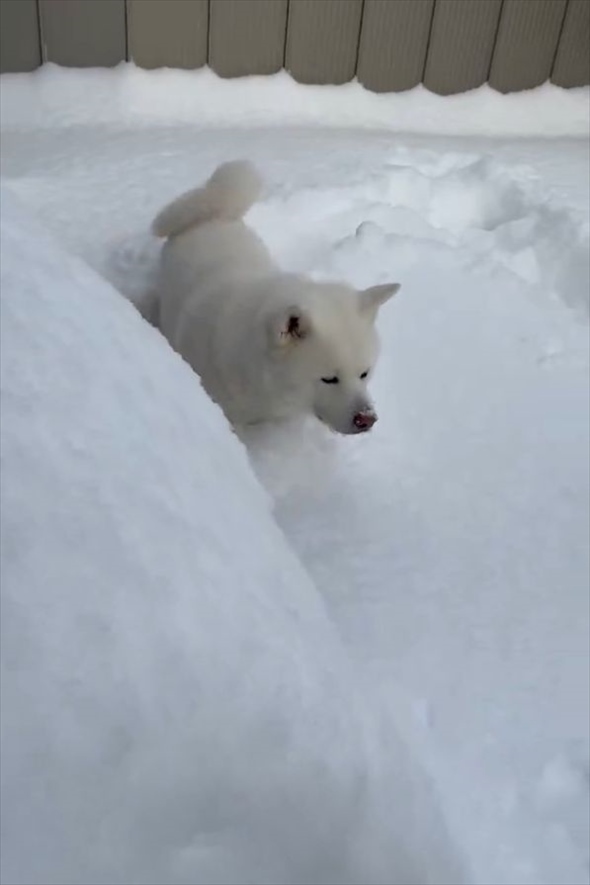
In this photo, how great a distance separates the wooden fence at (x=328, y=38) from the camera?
2.02 metres

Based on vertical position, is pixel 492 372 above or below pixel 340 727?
below

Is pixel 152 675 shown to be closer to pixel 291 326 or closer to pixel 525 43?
pixel 291 326

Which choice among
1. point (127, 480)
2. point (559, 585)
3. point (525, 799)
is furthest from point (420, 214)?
point (127, 480)

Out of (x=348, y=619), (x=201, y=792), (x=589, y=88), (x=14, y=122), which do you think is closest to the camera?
(x=201, y=792)

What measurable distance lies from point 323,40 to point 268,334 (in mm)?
1182

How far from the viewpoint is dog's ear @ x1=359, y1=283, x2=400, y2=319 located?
4.17 ft

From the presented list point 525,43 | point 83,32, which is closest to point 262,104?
point 83,32

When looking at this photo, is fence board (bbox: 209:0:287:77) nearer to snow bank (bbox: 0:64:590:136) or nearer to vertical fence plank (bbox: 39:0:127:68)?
snow bank (bbox: 0:64:590:136)

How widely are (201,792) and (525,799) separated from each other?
0.59 m

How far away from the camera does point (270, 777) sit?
453 millimetres

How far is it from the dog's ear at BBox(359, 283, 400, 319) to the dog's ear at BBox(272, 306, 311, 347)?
3.8 inches

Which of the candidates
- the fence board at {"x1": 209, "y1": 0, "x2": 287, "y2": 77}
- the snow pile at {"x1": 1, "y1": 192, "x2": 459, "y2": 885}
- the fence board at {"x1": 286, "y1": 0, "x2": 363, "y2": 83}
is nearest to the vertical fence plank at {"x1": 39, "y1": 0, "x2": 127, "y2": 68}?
the fence board at {"x1": 209, "y1": 0, "x2": 287, "y2": 77}

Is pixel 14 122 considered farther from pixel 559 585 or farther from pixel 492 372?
pixel 559 585

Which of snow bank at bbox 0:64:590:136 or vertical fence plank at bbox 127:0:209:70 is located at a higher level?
vertical fence plank at bbox 127:0:209:70
